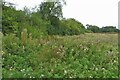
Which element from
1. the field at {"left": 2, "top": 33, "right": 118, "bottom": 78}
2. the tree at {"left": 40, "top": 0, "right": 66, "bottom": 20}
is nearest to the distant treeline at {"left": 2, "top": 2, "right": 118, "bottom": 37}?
the tree at {"left": 40, "top": 0, "right": 66, "bottom": 20}

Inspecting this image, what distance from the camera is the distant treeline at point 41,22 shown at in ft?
52.7

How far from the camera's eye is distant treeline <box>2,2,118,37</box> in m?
16.1

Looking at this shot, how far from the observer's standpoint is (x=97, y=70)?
7.57 metres

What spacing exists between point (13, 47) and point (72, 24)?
91.2 feet

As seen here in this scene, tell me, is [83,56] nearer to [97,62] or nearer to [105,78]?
[97,62]

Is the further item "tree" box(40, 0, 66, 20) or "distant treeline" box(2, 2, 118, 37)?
"tree" box(40, 0, 66, 20)

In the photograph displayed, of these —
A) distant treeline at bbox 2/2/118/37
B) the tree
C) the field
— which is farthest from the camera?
the tree

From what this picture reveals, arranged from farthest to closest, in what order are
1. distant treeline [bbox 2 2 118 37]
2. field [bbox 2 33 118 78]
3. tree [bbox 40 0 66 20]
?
1. tree [bbox 40 0 66 20]
2. distant treeline [bbox 2 2 118 37]
3. field [bbox 2 33 118 78]

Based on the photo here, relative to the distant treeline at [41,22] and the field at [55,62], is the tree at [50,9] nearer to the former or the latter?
the distant treeline at [41,22]

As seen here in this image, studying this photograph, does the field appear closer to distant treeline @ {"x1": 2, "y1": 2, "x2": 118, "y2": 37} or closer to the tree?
distant treeline @ {"x1": 2, "y1": 2, "x2": 118, "y2": 37}

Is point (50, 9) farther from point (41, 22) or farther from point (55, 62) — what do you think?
point (55, 62)

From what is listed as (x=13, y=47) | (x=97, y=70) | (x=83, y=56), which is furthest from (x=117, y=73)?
(x=13, y=47)

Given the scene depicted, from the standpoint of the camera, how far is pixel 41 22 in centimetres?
2258

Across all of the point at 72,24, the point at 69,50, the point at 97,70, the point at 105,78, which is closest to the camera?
the point at 105,78
